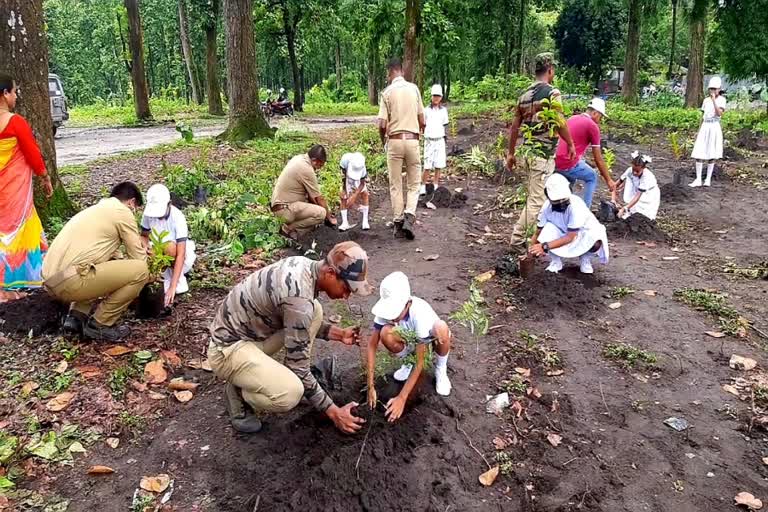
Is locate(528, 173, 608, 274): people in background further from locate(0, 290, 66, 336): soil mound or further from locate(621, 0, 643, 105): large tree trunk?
locate(621, 0, 643, 105): large tree trunk

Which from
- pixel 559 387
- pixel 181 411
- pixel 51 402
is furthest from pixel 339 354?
pixel 51 402

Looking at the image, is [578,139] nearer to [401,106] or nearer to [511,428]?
[401,106]

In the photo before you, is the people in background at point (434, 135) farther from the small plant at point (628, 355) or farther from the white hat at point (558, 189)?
the small plant at point (628, 355)

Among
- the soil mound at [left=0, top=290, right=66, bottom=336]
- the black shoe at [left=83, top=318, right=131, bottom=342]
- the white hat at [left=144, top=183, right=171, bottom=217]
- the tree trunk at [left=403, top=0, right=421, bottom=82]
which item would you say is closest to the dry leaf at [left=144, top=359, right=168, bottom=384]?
the black shoe at [left=83, top=318, right=131, bottom=342]

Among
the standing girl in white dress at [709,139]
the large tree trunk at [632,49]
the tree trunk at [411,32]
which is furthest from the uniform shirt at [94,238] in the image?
the large tree trunk at [632,49]

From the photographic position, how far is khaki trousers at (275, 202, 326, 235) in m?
6.88

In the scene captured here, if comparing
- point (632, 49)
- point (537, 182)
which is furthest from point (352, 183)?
point (632, 49)

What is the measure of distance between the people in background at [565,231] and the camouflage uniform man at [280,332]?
2.71 metres

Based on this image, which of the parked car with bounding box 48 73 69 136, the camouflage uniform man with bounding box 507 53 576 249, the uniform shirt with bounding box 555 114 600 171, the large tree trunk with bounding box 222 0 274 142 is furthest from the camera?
the parked car with bounding box 48 73 69 136

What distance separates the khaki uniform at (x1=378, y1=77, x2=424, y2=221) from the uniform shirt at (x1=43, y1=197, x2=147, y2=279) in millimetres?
3627

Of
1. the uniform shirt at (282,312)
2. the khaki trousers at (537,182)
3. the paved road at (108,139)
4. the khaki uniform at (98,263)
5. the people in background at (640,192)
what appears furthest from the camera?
the paved road at (108,139)

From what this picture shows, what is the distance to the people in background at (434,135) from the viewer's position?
30.6 feet

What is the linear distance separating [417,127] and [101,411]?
4.99m

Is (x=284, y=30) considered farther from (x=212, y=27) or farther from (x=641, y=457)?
(x=641, y=457)
